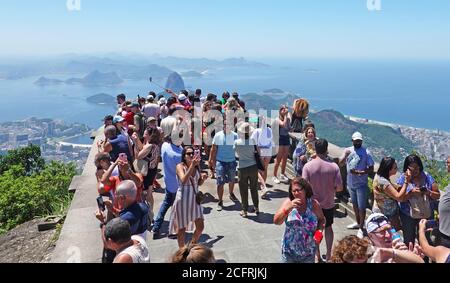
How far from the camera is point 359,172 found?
589cm

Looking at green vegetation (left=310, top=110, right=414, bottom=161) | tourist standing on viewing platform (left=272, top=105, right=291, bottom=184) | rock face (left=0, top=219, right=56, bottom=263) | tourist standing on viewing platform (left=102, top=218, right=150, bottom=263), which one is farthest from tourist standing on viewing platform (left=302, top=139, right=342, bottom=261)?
green vegetation (left=310, top=110, right=414, bottom=161)

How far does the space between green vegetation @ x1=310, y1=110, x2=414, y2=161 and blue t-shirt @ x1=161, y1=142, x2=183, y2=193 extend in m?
111

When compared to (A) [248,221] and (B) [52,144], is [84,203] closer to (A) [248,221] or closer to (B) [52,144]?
(A) [248,221]

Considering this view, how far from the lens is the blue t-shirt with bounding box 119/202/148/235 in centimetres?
393

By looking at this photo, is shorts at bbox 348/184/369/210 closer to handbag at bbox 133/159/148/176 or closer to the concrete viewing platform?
the concrete viewing platform

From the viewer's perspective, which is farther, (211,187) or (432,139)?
(432,139)

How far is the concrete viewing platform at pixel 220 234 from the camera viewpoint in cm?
569

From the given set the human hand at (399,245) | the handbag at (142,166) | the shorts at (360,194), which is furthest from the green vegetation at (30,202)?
the human hand at (399,245)
